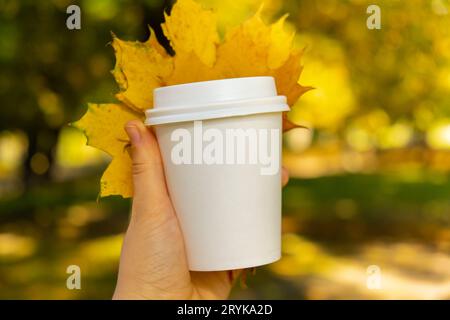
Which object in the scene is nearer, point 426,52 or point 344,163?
point 426,52

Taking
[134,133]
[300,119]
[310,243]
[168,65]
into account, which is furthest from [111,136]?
[300,119]

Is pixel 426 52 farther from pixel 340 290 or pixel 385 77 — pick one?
pixel 340 290

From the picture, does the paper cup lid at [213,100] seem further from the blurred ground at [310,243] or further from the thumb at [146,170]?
the blurred ground at [310,243]

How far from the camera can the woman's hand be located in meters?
1.64

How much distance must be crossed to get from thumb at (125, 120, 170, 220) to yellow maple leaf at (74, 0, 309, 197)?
0.20ft

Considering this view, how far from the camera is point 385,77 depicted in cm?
760

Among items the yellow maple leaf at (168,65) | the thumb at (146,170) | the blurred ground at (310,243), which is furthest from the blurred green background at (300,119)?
the thumb at (146,170)

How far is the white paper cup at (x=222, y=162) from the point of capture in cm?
153

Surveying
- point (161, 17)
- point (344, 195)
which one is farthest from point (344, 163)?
point (161, 17)

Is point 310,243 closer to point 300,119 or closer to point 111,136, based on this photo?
point 300,119

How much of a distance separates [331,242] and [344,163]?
39.4 ft

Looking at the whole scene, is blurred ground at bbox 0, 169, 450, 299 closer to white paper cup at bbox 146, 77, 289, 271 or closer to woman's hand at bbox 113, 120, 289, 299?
woman's hand at bbox 113, 120, 289, 299

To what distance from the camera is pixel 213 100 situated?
1.52 meters

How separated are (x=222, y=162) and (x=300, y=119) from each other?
11.8 metres
